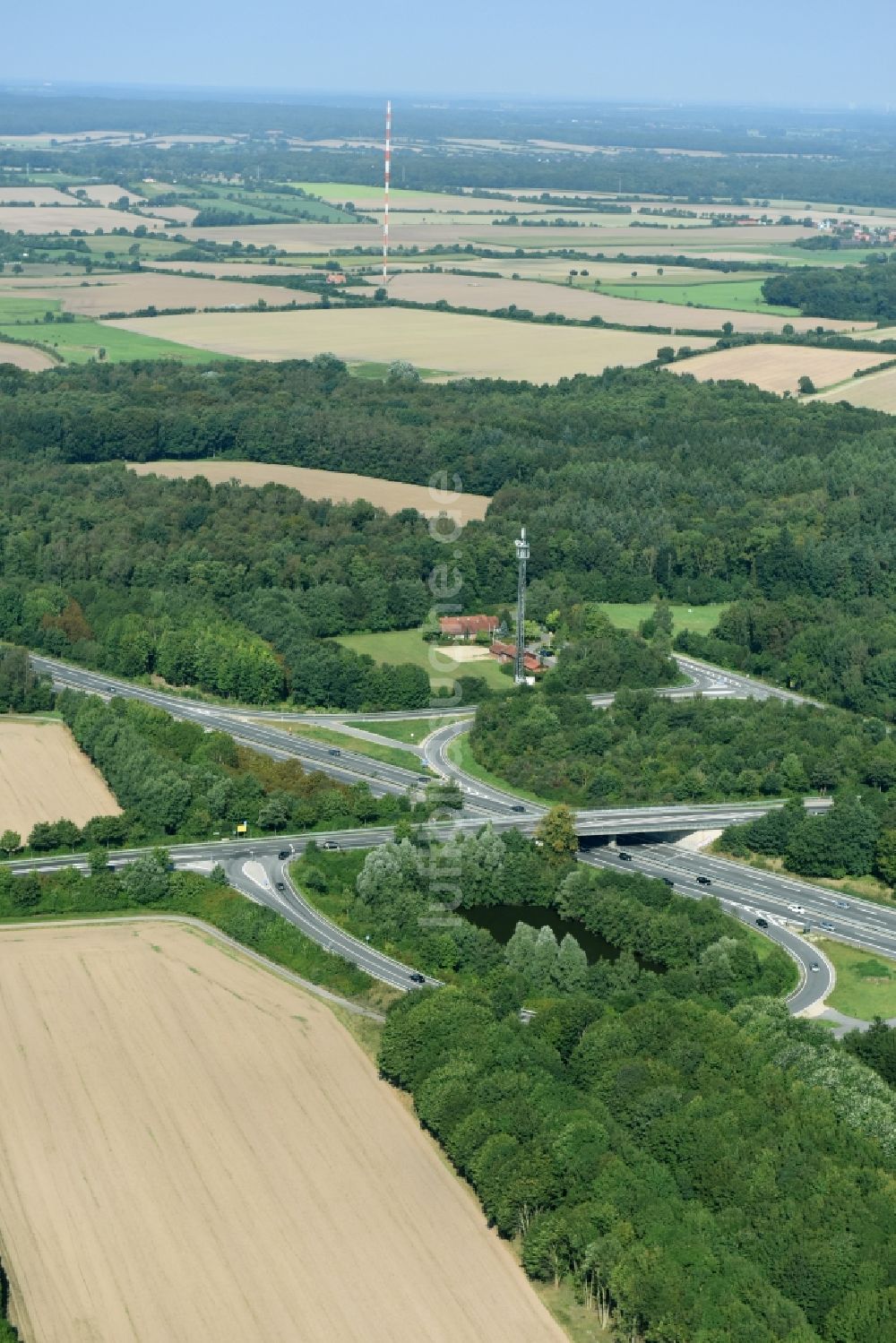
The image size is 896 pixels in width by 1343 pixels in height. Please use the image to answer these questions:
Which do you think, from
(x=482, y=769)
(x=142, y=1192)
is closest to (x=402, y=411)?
(x=482, y=769)

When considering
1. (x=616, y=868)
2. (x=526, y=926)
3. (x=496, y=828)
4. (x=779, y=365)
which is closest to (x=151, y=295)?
(x=779, y=365)

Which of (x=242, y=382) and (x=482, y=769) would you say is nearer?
(x=482, y=769)

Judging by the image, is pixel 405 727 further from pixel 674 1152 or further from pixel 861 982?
pixel 674 1152

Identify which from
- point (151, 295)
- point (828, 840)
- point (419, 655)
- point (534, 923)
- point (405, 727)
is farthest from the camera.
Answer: point (151, 295)

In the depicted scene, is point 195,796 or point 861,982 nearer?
point 861,982

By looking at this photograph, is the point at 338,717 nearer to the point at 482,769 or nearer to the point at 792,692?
the point at 482,769

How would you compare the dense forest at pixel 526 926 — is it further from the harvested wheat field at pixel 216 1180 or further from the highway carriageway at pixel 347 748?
the highway carriageway at pixel 347 748
